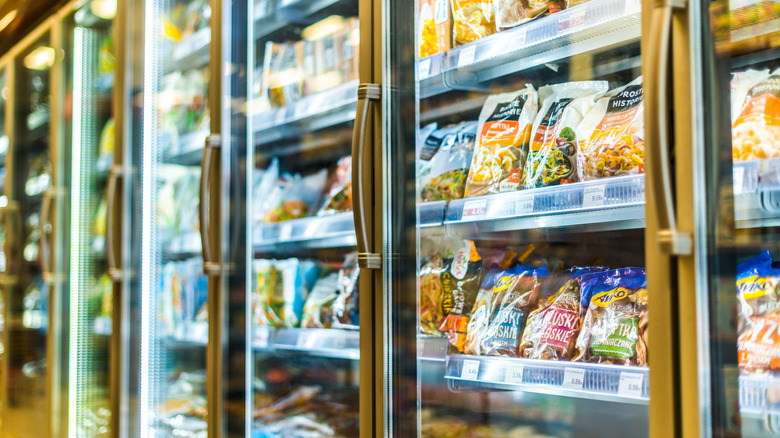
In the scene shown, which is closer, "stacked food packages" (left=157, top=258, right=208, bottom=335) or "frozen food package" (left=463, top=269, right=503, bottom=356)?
"frozen food package" (left=463, top=269, right=503, bottom=356)

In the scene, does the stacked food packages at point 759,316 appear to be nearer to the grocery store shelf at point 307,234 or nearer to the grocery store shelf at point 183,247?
the grocery store shelf at point 307,234

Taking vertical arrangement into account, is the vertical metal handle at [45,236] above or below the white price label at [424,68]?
below

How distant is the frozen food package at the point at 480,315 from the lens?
160 cm

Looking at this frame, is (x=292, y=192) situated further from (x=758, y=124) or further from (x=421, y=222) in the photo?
(x=758, y=124)

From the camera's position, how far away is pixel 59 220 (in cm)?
311

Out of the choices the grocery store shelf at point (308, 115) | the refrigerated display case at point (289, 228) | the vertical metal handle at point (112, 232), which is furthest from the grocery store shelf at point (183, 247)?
the grocery store shelf at point (308, 115)

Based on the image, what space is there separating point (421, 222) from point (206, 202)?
79 cm

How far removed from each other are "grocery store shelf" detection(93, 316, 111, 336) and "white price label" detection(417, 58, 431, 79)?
188cm

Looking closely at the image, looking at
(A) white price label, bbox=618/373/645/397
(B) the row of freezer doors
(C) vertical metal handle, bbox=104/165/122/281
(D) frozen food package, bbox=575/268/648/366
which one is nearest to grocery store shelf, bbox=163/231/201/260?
(B) the row of freezer doors

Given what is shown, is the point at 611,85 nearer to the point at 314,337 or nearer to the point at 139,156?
the point at 314,337

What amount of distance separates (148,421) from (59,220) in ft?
3.52

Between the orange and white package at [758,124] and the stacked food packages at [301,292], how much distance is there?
114 centimetres

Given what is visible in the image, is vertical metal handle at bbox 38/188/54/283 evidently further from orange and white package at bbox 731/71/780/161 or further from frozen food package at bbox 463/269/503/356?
orange and white package at bbox 731/71/780/161

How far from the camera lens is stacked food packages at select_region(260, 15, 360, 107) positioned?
2111 millimetres
